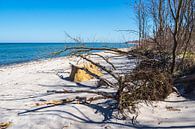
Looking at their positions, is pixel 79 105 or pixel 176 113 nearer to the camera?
pixel 176 113

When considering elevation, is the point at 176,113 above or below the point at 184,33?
below

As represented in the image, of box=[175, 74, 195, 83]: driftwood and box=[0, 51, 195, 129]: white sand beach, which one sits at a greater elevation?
box=[175, 74, 195, 83]: driftwood

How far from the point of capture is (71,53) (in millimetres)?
6801

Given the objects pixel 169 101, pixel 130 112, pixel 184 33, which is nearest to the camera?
pixel 130 112

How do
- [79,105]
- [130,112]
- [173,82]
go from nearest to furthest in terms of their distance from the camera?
1. [130,112]
2. [79,105]
3. [173,82]

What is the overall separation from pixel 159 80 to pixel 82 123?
1.96 m

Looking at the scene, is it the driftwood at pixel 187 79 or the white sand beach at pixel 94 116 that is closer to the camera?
the white sand beach at pixel 94 116

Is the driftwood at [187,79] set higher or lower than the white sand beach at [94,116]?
higher

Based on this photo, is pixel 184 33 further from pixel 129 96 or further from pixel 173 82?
pixel 129 96

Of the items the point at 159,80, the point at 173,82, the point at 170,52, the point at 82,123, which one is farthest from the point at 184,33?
the point at 82,123

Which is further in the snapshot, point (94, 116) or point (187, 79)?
point (187, 79)

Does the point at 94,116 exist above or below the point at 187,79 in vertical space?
below

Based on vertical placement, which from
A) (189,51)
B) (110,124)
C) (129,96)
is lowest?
(110,124)

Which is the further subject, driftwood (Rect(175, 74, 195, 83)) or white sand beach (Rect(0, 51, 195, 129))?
driftwood (Rect(175, 74, 195, 83))
